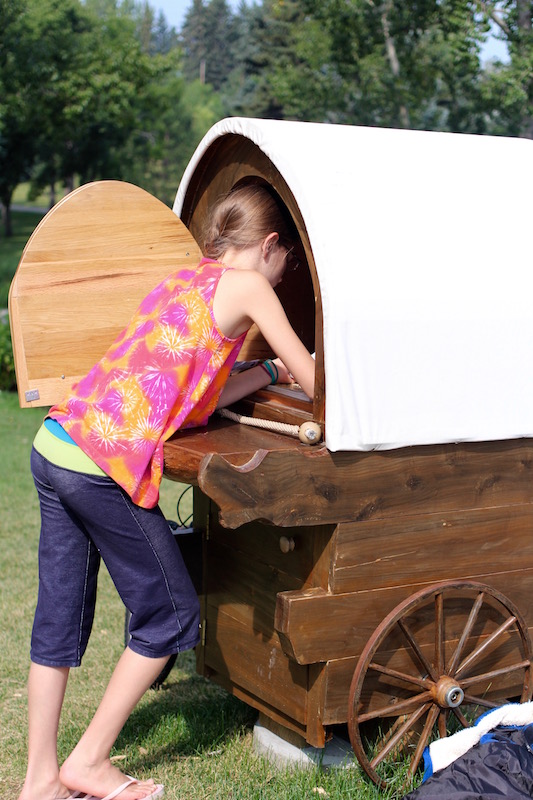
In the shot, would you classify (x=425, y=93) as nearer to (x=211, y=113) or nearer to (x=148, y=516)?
(x=148, y=516)

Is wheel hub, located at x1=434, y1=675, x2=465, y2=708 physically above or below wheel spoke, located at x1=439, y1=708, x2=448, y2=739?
above

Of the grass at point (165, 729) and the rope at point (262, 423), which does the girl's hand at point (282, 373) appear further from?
the grass at point (165, 729)

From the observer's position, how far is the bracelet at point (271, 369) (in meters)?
3.60

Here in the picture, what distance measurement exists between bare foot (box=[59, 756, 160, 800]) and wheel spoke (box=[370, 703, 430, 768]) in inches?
30.7

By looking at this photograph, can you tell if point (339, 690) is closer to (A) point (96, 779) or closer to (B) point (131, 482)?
(A) point (96, 779)

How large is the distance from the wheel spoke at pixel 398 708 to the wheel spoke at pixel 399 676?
40 millimetres

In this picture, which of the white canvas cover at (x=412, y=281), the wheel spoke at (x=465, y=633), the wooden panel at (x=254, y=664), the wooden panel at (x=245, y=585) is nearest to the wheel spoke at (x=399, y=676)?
the wheel spoke at (x=465, y=633)

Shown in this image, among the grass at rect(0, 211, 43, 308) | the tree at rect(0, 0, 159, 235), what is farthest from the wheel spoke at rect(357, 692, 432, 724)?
the tree at rect(0, 0, 159, 235)

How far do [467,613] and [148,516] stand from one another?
123 cm

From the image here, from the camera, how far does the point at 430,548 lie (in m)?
3.20

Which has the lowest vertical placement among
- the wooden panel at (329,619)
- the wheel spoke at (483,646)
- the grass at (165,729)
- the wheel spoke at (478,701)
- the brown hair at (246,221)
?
the grass at (165,729)

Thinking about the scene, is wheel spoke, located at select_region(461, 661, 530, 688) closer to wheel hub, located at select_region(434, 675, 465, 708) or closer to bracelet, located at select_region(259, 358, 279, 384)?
wheel hub, located at select_region(434, 675, 465, 708)

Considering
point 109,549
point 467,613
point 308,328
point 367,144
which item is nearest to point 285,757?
point 467,613

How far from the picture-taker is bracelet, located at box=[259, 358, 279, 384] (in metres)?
3.60
